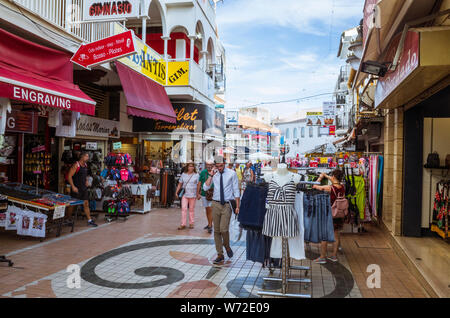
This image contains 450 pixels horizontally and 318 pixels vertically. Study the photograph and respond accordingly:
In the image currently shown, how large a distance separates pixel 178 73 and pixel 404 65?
35.6 ft

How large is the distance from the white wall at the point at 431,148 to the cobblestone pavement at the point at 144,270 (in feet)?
7.42

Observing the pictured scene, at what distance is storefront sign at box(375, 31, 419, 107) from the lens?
14.0 ft

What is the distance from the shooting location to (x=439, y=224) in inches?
268

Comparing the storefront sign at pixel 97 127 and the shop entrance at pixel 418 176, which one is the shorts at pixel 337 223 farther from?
the storefront sign at pixel 97 127

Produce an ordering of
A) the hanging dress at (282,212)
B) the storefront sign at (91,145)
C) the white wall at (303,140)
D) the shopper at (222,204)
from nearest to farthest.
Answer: the hanging dress at (282,212) < the shopper at (222,204) < the storefront sign at (91,145) < the white wall at (303,140)

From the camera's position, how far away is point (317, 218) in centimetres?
525

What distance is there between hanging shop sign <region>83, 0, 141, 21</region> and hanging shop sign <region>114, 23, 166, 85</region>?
233 cm

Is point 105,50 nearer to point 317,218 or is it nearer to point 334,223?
point 317,218

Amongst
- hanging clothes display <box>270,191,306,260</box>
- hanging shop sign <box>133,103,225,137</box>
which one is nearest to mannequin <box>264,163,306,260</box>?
hanging clothes display <box>270,191,306,260</box>

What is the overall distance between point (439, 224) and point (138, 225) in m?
6.94

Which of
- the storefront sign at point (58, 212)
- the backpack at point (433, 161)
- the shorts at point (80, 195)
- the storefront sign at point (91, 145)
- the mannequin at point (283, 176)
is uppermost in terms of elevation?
the storefront sign at point (91, 145)

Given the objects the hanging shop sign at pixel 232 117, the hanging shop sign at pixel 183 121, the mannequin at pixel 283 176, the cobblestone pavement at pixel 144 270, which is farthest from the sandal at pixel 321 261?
the hanging shop sign at pixel 232 117

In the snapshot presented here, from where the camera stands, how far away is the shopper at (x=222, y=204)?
20.4ft
